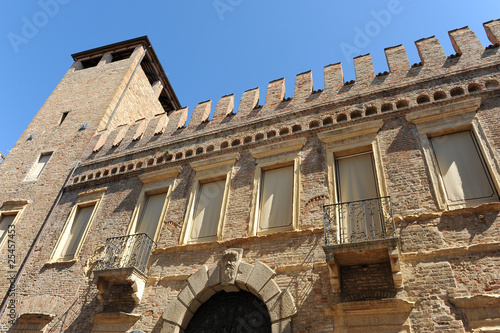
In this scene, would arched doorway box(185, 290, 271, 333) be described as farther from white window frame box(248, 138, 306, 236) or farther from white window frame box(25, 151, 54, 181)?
white window frame box(25, 151, 54, 181)

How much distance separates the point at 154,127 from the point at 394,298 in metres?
9.51

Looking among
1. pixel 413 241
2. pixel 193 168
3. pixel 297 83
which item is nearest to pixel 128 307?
pixel 193 168

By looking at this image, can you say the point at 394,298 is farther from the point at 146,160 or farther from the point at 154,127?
the point at 154,127

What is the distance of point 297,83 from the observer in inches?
430

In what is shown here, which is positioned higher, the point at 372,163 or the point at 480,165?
the point at 372,163

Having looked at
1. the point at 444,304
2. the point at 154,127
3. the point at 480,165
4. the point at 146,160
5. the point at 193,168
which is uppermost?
the point at 154,127

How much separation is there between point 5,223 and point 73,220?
3018 millimetres

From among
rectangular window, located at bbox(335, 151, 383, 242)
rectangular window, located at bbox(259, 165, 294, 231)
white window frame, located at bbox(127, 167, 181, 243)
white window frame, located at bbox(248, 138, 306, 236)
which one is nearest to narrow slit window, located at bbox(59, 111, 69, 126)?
white window frame, located at bbox(127, 167, 181, 243)

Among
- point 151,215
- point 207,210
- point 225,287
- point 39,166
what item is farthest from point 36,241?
point 225,287

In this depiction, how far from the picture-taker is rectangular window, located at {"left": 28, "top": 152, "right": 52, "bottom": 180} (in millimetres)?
13398

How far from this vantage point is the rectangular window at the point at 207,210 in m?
8.80

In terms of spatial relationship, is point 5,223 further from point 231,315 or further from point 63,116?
point 231,315

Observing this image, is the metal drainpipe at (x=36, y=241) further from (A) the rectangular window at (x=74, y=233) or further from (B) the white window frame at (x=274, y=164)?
(B) the white window frame at (x=274, y=164)

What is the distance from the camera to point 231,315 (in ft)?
23.6
